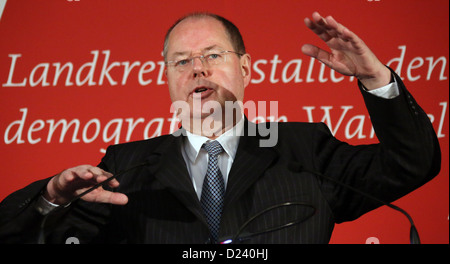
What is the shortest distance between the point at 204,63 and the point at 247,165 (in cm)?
36

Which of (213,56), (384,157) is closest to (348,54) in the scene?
(384,157)

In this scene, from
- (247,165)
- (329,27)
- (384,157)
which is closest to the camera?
(329,27)

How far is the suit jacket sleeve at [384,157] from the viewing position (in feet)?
4.31

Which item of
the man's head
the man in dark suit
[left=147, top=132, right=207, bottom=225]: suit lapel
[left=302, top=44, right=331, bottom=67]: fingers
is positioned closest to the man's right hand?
the man in dark suit

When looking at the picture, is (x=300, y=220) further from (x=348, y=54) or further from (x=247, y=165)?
(x=348, y=54)

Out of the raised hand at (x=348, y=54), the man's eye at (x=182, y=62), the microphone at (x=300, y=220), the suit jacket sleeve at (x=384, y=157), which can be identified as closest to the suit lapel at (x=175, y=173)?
the microphone at (x=300, y=220)

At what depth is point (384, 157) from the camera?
1.40m

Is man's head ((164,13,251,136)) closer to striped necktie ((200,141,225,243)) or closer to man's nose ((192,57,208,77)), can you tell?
man's nose ((192,57,208,77))

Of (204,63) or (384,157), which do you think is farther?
(204,63)

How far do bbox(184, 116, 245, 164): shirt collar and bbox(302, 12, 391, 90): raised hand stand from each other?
408mm

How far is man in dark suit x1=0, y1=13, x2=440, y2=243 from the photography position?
4.32 ft

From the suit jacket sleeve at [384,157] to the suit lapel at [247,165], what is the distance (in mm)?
145

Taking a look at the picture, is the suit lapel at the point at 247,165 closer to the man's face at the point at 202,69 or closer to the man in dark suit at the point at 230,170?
the man in dark suit at the point at 230,170
